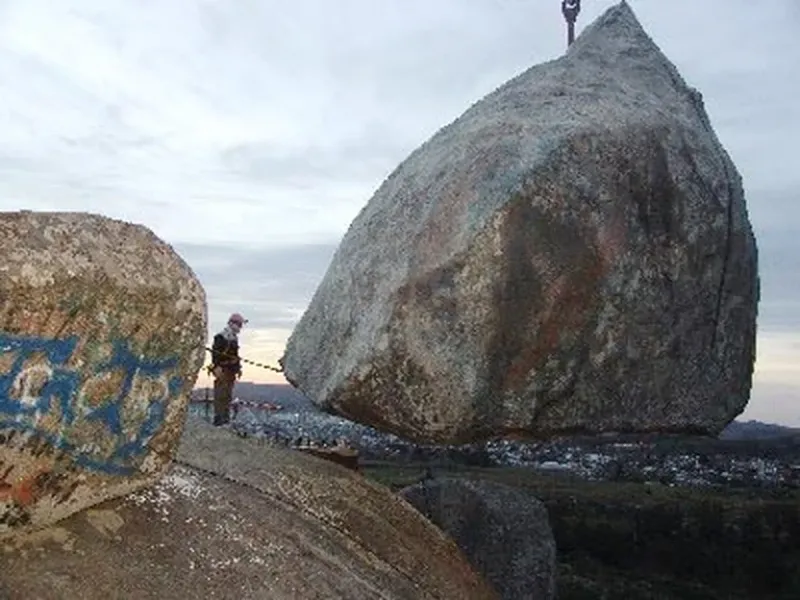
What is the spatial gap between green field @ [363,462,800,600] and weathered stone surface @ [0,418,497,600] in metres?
18.9

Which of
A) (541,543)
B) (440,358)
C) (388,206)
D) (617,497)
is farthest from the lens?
(617,497)

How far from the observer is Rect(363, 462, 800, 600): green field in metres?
29.5

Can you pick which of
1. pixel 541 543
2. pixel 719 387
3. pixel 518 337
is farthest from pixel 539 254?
pixel 541 543

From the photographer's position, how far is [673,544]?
3591 centimetres

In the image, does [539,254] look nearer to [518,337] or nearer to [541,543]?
[518,337]

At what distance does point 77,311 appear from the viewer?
4062mm

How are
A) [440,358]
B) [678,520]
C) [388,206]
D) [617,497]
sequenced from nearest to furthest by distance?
[440,358] < [388,206] < [678,520] < [617,497]

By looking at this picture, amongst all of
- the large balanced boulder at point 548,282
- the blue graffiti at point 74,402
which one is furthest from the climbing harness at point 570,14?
the blue graffiti at point 74,402

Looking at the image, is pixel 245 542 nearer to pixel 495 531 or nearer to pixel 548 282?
pixel 548 282

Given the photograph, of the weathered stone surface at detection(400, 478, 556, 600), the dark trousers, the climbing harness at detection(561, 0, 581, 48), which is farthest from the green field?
the climbing harness at detection(561, 0, 581, 48)

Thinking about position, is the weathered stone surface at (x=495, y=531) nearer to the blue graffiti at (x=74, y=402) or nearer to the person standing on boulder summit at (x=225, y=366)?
the person standing on boulder summit at (x=225, y=366)

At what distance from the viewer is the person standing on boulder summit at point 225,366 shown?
10258 mm

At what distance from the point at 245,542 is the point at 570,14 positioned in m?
5.55

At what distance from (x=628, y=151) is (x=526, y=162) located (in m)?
0.78
